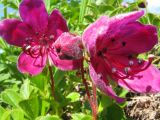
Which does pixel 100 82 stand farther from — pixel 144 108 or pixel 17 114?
pixel 144 108

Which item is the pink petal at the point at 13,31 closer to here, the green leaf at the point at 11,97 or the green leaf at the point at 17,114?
the green leaf at the point at 11,97

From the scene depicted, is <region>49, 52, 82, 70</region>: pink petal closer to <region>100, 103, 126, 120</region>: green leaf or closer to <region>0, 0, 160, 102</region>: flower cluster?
<region>0, 0, 160, 102</region>: flower cluster

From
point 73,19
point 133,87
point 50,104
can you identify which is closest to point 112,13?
point 73,19

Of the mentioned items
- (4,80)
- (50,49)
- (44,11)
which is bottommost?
(4,80)

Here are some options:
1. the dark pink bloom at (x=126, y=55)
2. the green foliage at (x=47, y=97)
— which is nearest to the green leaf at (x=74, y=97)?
the green foliage at (x=47, y=97)

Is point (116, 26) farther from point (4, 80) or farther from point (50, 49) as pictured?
point (4, 80)

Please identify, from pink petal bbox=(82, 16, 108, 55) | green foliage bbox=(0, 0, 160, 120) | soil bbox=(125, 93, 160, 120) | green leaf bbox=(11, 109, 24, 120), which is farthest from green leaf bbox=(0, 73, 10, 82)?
pink petal bbox=(82, 16, 108, 55)

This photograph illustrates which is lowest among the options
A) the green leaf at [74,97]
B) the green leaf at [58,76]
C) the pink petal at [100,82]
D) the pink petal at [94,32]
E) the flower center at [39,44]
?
the green leaf at [74,97]
